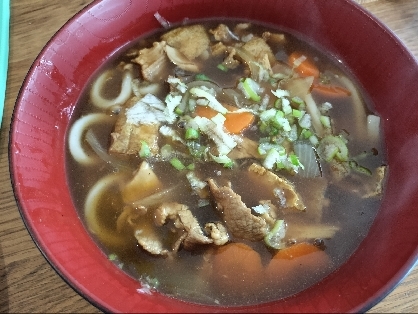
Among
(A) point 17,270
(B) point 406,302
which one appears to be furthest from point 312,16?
(A) point 17,270

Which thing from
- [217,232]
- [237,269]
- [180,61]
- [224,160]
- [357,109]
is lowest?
[237,269]

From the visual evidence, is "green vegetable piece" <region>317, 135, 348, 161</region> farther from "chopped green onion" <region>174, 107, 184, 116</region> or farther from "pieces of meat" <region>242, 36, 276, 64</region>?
"chopped green onion" <region>174, 107, 184, 116</region>

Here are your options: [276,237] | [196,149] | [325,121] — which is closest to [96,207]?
[196,149]

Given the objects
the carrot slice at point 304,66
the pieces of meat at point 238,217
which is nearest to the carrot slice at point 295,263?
the pieces of meat at point 238,217

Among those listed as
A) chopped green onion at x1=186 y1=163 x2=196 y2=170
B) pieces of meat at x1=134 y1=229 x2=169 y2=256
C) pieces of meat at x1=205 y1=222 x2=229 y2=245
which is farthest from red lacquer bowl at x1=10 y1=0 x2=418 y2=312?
chopped green onion at x1=186 y1=163 x2=196 y2=170

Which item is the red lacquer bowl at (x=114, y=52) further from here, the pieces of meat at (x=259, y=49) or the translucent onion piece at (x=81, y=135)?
the pieces of meat at (x=259, y=49)

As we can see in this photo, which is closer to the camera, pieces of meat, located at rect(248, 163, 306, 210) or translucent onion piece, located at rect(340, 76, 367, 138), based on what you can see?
pieces of meat, located at rect(248, 163, 306, 210)

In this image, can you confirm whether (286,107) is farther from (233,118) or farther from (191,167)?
(191,167)
